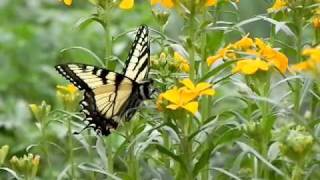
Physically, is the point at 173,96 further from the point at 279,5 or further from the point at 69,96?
the point at 69,96

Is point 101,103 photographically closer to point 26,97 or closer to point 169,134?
point 169,134

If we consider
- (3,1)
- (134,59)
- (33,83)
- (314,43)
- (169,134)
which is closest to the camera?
(169,134)

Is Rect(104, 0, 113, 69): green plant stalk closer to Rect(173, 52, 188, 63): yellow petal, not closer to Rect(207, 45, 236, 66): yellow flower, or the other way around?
Rect(173, 52, 188, 63): yellow petal

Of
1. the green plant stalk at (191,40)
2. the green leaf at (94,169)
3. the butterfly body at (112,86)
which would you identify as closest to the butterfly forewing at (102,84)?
the butterfly body at (112,86)

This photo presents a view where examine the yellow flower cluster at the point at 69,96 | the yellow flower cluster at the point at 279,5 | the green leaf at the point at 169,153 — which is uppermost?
the yellow flower cluster at the point at 279,5

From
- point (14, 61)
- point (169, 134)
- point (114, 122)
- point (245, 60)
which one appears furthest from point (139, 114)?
point (14, 61)

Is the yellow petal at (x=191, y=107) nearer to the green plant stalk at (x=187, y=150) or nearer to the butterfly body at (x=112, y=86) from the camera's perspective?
the green plant stalk at (x=187, y=150)
